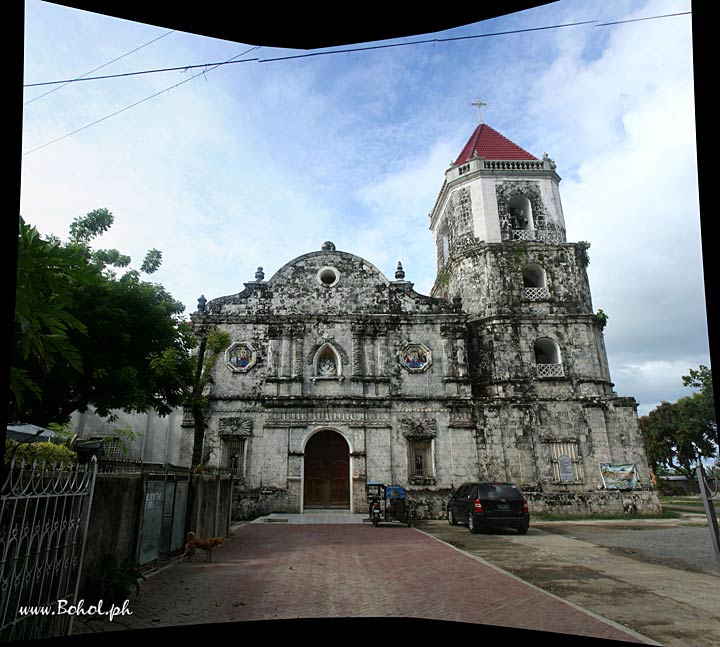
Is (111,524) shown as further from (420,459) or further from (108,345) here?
(420,459)

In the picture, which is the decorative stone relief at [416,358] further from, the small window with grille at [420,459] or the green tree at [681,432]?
the green tree at [681,432]

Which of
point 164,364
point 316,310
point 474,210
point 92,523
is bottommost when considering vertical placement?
point 92,523

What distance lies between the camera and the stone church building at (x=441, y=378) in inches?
694

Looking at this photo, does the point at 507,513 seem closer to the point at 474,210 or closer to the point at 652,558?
the point at 652,558

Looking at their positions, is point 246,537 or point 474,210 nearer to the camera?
point 246,537

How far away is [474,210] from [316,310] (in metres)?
8.77

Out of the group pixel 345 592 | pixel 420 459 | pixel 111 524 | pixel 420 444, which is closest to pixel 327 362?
pixel 420 444

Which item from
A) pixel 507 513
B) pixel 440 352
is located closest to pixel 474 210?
pixel 440 352

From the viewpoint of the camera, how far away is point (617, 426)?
18.1m

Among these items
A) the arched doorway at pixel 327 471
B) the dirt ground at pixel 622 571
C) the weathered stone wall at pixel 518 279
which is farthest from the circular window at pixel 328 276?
the dirt ground at pixel 622 571

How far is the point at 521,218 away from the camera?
2169 centimetres

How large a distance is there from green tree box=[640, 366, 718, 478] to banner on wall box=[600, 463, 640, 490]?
645 inches

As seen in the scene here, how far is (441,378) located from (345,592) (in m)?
13.6

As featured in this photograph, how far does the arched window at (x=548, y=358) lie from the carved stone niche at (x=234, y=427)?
1210cm
